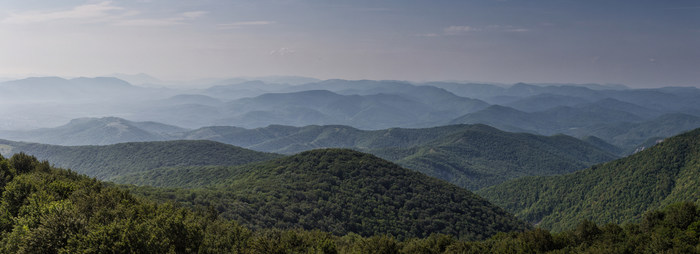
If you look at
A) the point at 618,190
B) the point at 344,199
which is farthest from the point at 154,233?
the point at 618,190

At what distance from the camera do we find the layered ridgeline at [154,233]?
26.1 metres

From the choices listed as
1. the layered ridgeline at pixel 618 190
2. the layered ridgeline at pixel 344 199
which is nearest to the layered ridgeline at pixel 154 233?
the layered ridgeline at pixel 344 199

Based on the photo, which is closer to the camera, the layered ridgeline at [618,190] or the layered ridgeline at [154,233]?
the layered ridgeline at [154,233]

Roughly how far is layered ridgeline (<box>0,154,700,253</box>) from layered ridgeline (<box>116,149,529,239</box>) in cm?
2607

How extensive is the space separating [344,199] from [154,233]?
213ft

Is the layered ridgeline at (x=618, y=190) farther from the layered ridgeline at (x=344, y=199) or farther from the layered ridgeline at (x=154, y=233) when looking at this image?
the layered ridgeline at (x=154, y=233)

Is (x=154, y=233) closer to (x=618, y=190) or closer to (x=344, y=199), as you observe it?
(x=344, y=199)

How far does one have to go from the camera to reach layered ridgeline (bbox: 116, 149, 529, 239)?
248 feet

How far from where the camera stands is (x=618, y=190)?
12606cm

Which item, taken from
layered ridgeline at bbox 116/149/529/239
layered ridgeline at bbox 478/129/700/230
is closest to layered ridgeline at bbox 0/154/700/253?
layered ridgeline at bbox 116/149/529/239

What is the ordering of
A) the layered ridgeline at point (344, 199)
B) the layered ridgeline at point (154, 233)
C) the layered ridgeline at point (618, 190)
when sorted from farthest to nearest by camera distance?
1. the layered ridgeline at point (618, 190)
2. the layered ridgeline at point (344, 199)
3. the layered ridgeline at point (154, 233)

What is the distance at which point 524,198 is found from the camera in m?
160

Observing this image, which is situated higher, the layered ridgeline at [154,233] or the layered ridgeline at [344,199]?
the layered ridgeline at [154,233]

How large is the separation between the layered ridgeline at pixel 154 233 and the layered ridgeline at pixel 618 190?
2760 inches
